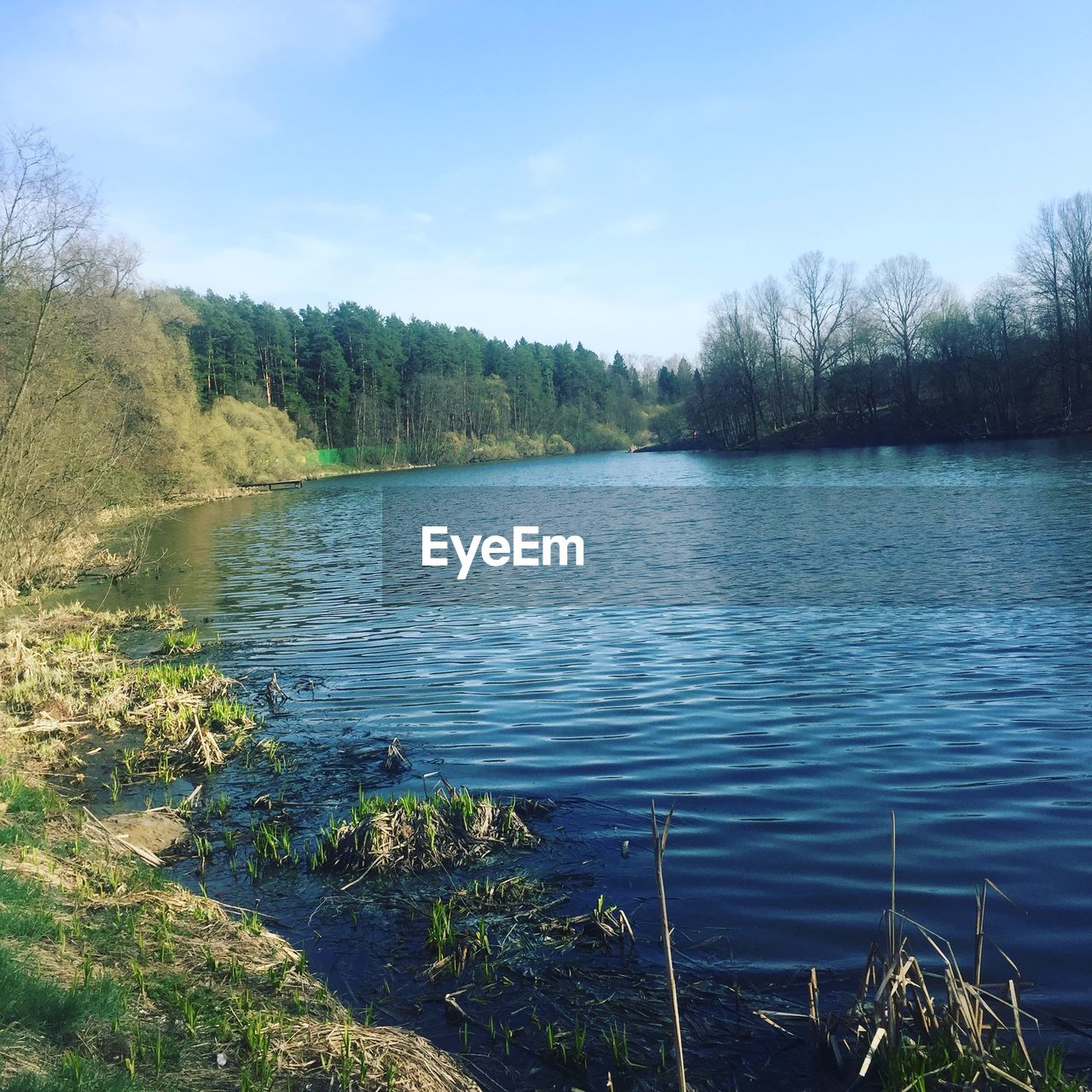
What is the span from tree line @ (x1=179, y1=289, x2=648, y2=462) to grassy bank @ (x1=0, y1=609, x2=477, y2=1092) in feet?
289

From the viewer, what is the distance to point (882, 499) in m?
37.6

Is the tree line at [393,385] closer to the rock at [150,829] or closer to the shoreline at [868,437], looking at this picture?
the shoreline at [868,437]

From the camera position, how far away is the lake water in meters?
6.52

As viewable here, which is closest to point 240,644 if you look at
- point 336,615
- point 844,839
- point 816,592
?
point 336,615

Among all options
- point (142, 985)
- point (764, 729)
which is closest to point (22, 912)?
point (142, 985)

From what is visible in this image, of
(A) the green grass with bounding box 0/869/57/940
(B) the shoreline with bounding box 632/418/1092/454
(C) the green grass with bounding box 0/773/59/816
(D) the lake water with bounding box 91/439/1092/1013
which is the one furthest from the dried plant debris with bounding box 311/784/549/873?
A: (B) the shoreline with bounding box 632/418/1092/454

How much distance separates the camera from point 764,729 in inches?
412

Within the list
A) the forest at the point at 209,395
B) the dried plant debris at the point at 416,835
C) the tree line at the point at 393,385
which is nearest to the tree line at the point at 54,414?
the forest at the point at 209,395

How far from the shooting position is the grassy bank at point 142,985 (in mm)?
4230

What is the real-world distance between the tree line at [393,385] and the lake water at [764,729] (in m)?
78.0

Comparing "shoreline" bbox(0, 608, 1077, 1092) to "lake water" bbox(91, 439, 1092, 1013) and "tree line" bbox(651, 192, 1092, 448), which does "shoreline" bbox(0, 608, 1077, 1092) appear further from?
"tree line" bbox(651, 192, 1092, 448)

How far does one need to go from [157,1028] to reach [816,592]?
16.0 meters

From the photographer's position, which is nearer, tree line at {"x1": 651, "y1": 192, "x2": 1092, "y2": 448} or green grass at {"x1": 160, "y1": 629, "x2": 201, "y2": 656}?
green grass at {"x1": 160, "y1": 629, "x2": 201, "y2": 656}

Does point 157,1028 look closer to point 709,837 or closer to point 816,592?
point 709,837
